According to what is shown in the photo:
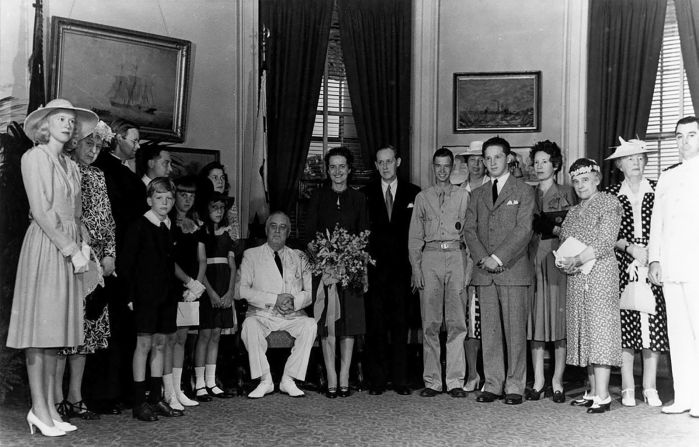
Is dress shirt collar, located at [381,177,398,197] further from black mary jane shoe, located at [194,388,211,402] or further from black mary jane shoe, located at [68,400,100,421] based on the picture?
black mary jane shoe, located at [68,400,100,421]

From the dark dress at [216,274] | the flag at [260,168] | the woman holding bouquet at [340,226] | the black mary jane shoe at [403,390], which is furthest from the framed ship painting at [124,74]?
the black mary jane shoe at [403,390]

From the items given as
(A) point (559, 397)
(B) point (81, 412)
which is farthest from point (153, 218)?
(A) point (559, 397)

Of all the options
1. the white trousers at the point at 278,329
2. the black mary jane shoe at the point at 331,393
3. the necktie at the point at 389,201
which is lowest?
the black mary jane shoe at the point at 331,393

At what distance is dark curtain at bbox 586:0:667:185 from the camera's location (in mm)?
6441

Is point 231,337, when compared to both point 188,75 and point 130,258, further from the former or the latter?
point 188,75

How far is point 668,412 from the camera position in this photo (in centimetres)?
453

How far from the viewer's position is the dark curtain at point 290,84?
6.55m

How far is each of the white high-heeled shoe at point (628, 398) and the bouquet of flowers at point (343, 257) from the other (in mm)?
1932

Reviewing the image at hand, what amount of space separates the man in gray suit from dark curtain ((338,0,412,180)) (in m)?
1.83

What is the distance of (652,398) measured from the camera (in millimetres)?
4777

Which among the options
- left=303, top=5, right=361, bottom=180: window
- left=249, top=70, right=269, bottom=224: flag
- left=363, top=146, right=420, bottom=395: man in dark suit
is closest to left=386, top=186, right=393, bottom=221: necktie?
left=363, top=146, right=420, bottom=395: man in dark suit

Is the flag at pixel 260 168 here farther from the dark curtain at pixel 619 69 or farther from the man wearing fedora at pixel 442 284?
the dark curtain at pixel 619 69

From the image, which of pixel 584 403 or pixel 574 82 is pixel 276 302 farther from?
pixel 574 82

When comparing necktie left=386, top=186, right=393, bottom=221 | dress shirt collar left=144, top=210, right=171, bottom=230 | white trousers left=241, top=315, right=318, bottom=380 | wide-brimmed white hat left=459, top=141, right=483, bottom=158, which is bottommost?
white trousers left=241, top=315, right=318, bottom=380
